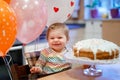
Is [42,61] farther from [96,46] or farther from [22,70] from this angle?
[96,46]

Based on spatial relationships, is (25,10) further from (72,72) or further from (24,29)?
(72,72)

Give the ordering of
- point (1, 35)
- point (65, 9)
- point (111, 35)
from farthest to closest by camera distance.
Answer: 1. point (111, 35)
2. point (65, 9)
3. point (1, 35)

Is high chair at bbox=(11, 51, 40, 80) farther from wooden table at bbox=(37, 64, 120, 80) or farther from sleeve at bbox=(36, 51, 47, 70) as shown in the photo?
wooden table at bbox=(37, 64, 120, 80)

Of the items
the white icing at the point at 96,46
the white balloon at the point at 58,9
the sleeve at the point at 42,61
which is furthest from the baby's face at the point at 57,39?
the white icing at the point at 96,46

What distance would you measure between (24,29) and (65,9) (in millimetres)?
512

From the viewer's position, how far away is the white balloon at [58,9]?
1.72 m

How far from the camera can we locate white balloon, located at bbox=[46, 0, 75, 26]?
5.63ft

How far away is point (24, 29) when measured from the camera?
1.39m

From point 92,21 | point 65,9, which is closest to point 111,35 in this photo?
point 92,21

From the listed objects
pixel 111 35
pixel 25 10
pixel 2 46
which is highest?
pixel 25 10

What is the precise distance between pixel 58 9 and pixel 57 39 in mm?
322

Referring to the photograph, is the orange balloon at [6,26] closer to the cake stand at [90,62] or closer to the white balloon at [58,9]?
the cake stand at [90,62]

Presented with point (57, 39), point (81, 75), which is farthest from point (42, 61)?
point (81, 75)

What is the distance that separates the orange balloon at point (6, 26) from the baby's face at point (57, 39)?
1.35 ft
